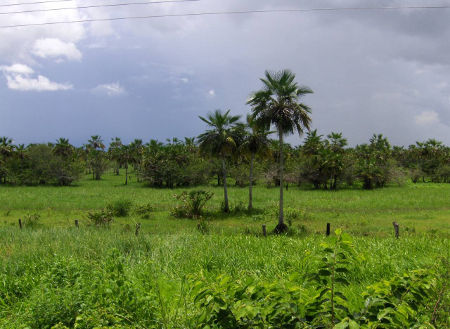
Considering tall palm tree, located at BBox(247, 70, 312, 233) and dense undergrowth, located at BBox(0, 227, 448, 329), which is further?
tall palm tree, located at BBox(247, 70, 312, 233)

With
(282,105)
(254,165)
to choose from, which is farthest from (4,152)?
(282,105)

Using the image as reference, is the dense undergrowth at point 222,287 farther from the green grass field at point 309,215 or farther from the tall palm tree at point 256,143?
the tall palm tree at point 256,143

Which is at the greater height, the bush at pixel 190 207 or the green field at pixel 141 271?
the green field at pixel 141 271

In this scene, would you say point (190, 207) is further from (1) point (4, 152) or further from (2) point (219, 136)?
(1) point (4, 152)

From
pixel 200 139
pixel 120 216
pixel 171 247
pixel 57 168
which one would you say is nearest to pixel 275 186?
pixel 200 139

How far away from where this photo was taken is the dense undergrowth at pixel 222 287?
2.67 m

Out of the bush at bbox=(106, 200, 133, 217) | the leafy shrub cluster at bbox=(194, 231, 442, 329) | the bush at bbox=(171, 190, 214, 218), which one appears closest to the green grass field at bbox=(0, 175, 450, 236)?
the bush at bbox=(171, 190, 214, 218)

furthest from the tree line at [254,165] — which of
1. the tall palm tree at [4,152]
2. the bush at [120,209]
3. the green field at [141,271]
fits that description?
the green field at [141,271]

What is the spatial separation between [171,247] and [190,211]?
816 inches

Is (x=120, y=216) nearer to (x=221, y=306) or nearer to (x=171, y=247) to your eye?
(x=171, y=247)

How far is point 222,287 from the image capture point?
2.78 m

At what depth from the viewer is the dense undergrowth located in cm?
267

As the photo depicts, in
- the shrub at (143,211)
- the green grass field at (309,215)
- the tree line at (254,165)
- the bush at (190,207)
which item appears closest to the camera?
the green grass field at (309,215)

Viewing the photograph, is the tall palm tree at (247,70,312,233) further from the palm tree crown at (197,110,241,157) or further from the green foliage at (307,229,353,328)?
the green foliage at (307,229,353,328)
